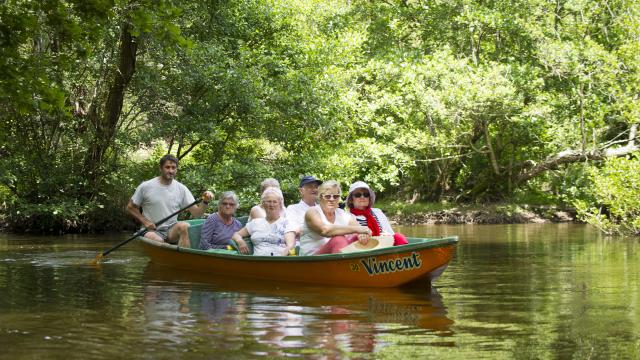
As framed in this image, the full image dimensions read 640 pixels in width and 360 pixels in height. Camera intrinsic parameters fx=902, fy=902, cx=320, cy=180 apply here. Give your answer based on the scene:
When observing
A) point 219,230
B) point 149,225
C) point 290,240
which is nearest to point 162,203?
point 149,225

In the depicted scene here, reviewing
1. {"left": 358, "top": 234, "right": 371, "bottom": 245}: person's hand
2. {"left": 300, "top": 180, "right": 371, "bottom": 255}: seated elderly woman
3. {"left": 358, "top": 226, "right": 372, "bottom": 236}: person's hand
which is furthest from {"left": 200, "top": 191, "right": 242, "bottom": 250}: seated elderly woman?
{"left": 358, "top": 226, "right": 372, "bottom": 236}: person's hand

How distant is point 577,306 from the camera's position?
7875mm

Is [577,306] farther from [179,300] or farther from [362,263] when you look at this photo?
[179,300]

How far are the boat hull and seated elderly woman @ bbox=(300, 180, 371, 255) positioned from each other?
227 millimetres

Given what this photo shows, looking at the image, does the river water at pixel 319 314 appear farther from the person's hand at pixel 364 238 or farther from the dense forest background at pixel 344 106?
the dense forest background at pixel 344 106

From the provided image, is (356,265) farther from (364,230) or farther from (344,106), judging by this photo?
(344,106)

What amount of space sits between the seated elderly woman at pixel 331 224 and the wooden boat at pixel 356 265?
0.23m

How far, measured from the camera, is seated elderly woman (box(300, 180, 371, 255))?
29.5ft

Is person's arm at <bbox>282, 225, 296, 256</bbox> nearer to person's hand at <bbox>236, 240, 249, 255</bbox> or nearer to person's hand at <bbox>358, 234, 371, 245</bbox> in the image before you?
person's hand at <bbox>236, 240, 249, 255</bbox>

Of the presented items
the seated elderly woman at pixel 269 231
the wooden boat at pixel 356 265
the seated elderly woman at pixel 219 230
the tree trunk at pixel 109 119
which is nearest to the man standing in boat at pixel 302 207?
the seated elderly woman at pixel 269 231

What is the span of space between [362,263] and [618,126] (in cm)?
1883

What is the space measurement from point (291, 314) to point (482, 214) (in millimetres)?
19607

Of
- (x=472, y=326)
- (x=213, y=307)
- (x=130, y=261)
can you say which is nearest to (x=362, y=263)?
(x=213, y=307)

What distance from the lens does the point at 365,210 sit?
9.54 meters
